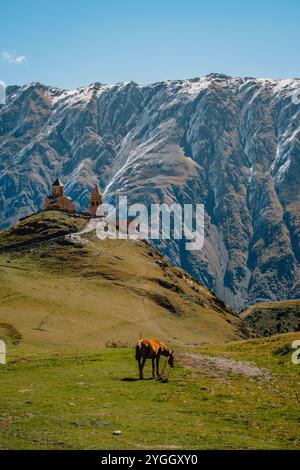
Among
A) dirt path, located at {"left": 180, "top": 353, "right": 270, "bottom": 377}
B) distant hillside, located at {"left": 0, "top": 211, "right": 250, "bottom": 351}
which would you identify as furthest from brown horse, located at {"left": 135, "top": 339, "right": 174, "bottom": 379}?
distant hillside, located at {"left": 0, "top": 211, "right": 250, "bottom": 351}

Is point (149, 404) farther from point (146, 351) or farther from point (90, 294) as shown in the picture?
point (90, 294)

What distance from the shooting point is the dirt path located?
137 feet

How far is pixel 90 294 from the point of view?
13225 cm

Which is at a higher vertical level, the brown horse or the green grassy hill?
the brown horse

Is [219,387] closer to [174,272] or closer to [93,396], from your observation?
[93,396]

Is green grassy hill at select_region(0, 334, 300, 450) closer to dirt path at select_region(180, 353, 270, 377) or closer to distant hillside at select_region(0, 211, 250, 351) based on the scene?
dirt path at select_region(180, 353, 270, 377)

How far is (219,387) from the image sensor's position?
1426 inches

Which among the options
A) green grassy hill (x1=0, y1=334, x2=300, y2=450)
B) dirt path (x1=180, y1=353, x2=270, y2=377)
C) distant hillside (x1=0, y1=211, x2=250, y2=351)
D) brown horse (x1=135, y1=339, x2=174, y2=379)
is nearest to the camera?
green grassy hill (x1=0, y1=334, x2=300, y2=450)

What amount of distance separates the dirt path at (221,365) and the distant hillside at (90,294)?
1418 inches

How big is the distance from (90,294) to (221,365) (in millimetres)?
89909

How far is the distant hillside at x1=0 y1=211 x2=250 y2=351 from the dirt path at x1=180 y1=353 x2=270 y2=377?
36.0 m

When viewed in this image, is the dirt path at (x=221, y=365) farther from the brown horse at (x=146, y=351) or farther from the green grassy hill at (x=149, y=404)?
the brown horse at (x=146, y=351)

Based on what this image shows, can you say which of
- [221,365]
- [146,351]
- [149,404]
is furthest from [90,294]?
[149,404]
